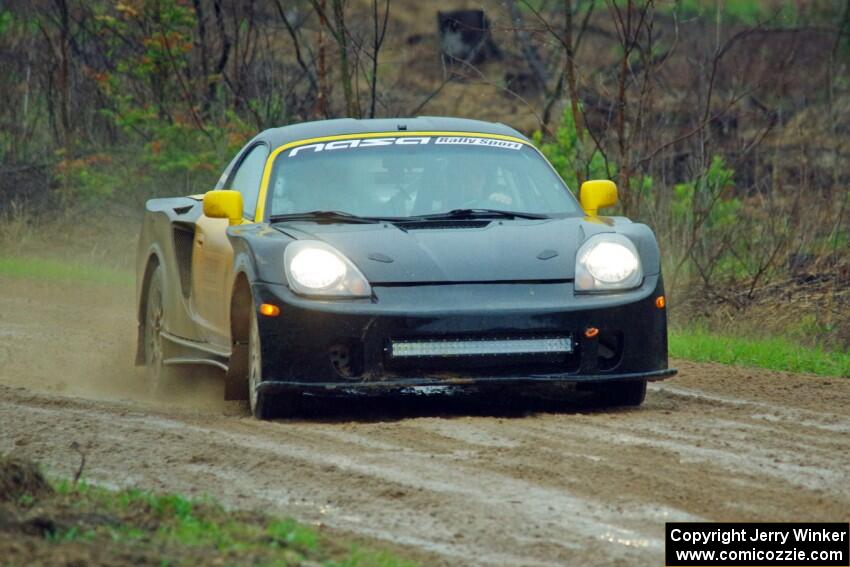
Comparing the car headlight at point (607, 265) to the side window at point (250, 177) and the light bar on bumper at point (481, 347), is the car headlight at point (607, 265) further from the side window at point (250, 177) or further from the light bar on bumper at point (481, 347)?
the side window at point (250, 177)

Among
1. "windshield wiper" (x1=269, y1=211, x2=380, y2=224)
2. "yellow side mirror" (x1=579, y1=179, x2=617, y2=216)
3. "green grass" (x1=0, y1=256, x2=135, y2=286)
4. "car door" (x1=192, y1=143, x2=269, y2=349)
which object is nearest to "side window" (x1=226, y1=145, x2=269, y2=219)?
"car door" (x1=192, y1=143, x2=269, y2=349)

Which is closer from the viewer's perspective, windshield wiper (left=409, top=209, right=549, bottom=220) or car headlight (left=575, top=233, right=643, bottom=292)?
car headlight (left=575, top=233, right=643, bottom=292)

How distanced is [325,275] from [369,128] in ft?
5.79

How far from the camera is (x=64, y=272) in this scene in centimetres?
1850

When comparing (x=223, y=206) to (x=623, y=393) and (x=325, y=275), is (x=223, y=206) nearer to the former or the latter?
(x=325, y=275)

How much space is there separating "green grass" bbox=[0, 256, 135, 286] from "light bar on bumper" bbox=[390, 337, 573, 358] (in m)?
10.5

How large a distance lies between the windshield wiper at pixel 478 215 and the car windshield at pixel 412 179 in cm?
7

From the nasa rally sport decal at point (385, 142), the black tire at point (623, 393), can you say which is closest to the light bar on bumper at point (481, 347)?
the black tire at point (623, 393)

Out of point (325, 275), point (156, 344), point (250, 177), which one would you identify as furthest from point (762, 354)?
point (325, 275)

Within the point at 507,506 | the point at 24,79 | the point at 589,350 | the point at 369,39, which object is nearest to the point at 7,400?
the point at 589,350

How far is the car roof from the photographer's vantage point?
30.0 feet

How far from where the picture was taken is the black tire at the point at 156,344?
988 cm

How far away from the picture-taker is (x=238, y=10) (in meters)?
22.4

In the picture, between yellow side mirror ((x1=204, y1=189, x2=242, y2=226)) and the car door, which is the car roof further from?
yellow side mirror ((x1=204, y1=189, x2=242, y2=226))
